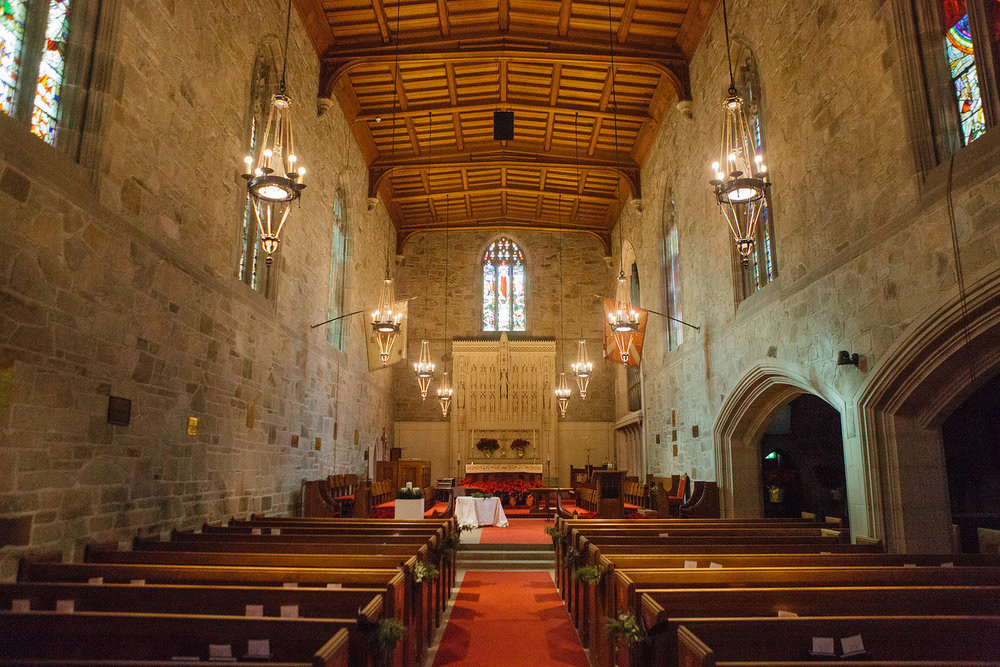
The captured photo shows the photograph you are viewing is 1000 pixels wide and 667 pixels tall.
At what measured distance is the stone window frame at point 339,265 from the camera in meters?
13.3

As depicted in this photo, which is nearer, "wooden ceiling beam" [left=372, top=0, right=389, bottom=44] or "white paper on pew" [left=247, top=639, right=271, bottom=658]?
"white paper on pew" [left=247, top=639, right=271, bottom=658]

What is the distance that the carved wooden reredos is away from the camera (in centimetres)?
1917

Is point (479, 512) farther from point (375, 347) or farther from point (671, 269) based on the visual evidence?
point (671, 269)

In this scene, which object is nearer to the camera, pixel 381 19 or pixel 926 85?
pixel 926 85

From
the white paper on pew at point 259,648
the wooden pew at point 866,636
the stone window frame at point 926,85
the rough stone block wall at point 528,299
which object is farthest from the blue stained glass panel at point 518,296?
the white paper on pew at point 259,648

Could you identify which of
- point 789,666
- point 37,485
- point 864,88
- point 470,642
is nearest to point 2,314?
point 37,485

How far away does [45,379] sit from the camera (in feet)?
15.8

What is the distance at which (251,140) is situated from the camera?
352 inches

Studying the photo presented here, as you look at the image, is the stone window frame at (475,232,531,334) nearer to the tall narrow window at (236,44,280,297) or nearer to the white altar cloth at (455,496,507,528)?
the white altar cloth at (455,496,507,528)

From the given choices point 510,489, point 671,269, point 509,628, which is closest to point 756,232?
point 671,269

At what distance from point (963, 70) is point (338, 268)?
11.1 meters

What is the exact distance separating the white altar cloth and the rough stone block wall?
773 centimetres

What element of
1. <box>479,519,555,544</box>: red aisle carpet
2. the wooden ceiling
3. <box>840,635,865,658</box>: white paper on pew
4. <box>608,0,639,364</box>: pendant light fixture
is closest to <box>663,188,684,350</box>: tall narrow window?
<box>608,0,639,364</box>: pendant light fixture

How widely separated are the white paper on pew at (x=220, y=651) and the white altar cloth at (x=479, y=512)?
9391 mm
